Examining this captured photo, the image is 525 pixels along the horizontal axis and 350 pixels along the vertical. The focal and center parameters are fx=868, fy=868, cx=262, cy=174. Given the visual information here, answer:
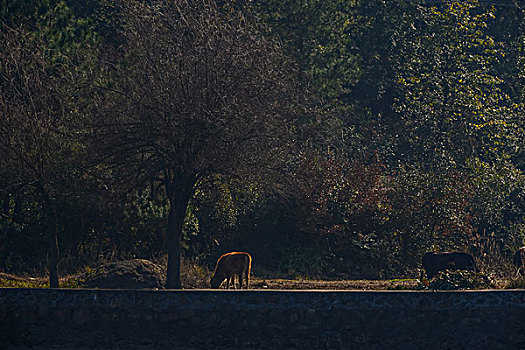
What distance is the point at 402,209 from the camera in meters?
27.4

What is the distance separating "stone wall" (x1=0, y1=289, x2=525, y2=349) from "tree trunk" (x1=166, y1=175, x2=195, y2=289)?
15.3 feet

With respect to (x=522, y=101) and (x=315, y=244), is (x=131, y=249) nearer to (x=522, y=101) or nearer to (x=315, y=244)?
(x=315, y=244)

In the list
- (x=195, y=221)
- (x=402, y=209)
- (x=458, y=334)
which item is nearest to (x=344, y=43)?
(x=402, y=209)

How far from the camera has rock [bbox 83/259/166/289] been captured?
20.0 meters

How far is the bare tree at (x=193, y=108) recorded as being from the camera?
61.7 ft

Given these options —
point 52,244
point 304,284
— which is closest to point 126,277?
point 52,244

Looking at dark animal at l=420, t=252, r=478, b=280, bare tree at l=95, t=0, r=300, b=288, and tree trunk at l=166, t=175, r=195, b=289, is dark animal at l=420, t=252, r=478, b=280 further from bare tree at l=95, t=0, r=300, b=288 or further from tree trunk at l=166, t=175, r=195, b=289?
tree trunk at l=166, t=175, r=195, b=289

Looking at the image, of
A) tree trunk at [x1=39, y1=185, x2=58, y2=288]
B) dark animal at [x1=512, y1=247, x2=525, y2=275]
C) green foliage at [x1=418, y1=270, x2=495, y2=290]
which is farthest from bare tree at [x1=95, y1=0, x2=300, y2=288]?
dark animal at [x1=512, y1=247, x2=525, y2=275]

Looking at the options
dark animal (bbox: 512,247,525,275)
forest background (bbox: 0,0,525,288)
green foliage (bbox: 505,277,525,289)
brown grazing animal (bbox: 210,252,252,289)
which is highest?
forest background (bbox: 0,0,525,288)

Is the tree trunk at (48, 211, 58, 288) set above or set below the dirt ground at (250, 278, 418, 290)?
above

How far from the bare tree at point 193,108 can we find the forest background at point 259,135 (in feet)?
0.15

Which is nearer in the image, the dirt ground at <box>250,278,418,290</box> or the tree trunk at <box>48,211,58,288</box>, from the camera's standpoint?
the tree trunk at <box>48,211,58,288</box>

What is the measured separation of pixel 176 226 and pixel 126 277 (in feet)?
5.42

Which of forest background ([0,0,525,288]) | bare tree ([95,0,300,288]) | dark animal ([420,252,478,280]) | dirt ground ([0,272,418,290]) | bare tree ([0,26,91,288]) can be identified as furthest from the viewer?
dirt ground ([0,272,418,290])
